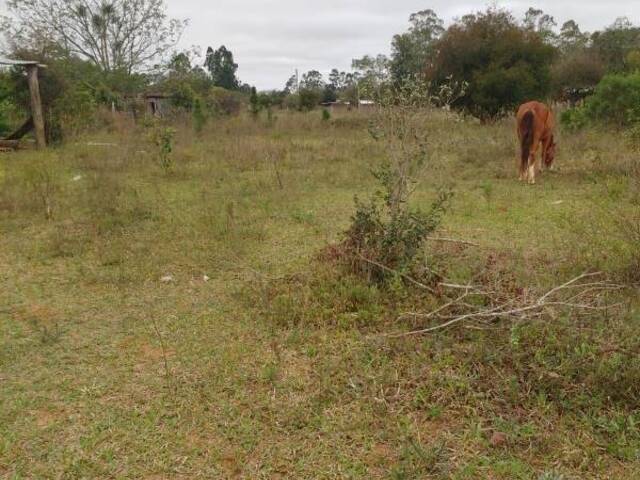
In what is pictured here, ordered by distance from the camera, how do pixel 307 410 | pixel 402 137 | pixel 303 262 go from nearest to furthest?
pixel 307 410 → pixel 402 137 → pixel 303 262

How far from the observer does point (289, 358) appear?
2871 mm

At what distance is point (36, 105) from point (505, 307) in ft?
40.7

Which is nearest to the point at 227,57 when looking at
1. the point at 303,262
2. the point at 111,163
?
the point at 111,163

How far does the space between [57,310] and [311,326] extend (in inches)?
75.0

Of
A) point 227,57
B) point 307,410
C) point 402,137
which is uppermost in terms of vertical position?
point 227,57

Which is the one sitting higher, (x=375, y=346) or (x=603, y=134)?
(x=603, y=134)

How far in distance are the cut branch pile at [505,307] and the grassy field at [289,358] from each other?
0.07m

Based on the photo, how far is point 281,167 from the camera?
988 centimetres

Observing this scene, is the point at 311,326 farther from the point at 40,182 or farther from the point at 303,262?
the point at 40,182

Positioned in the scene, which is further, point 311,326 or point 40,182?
point 40,182

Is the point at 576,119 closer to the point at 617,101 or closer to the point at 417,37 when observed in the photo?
the point at 617,101

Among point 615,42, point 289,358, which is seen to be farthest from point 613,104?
point 615,42

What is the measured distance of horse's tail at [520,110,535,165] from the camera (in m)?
7.62

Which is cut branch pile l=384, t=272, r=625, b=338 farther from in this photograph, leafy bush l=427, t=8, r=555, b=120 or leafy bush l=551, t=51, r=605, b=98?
leafy bush l=551, t=51, r=605, b=98
